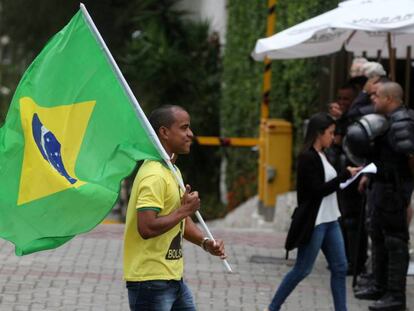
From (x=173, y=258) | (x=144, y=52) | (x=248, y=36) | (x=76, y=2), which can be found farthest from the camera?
(x=76, y=2)

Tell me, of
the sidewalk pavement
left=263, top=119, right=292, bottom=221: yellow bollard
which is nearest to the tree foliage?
left=263, top=119, right=292, bottom=221: yellow bollard

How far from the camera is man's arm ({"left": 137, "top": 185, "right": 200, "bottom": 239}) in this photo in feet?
18.1

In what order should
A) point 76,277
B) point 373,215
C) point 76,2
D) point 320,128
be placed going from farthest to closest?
point 76,2 < point 76,277 < point 373,215 < point 320,128

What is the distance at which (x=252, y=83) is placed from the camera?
61.2 feet

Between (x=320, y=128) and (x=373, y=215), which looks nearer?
(x=320, y=128)

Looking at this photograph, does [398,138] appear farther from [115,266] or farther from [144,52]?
[144,52]

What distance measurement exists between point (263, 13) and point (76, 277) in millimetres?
8802

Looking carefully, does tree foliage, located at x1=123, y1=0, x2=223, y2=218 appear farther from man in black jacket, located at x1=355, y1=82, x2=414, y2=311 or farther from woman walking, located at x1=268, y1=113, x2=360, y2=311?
woman walking, located at x1=268, y1=113, x2=360, y2=311

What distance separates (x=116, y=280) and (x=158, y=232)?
4.12 metres

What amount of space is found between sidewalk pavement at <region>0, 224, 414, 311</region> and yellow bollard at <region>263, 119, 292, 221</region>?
284 centimetres

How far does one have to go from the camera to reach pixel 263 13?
57.9 feet

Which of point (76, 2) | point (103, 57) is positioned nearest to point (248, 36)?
point (76, 2)

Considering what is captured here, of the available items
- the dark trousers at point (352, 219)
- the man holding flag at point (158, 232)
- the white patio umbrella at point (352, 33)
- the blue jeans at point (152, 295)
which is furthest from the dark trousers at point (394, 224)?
the blue jeans at point (152, 295)

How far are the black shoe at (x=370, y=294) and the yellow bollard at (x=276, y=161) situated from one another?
5.51m
